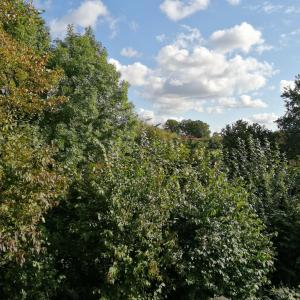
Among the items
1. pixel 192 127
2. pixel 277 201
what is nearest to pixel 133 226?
pixel 277 201

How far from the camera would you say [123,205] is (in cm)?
572

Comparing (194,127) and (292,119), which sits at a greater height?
(194,127)

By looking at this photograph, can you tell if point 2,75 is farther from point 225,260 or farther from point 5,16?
point 225,260

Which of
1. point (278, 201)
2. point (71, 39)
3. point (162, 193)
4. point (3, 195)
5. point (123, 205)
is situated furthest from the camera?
point (71, 39)

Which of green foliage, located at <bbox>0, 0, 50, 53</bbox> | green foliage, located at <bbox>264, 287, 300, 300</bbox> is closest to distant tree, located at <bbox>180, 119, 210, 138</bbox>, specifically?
green foliage, located at <bbox>0, 0, 50, 53</bbox>

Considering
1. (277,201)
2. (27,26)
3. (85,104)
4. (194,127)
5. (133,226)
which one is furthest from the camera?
(194,127)

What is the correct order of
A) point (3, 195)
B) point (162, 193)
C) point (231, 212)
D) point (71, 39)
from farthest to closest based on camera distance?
point (71, 39)
point (231, 212)
point (162, 193)
point (3, 195)

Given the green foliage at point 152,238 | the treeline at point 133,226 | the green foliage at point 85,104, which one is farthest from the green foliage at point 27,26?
the green foliage at point 152,238

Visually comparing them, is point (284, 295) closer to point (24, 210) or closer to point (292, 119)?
point (24, 210)

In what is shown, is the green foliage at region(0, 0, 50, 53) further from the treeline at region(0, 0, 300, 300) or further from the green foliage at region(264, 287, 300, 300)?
the green foliage at region(264, 287, 300, 300)

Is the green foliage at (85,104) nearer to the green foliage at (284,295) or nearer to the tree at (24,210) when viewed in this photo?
the tree at (24,210)

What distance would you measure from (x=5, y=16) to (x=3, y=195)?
218 inches

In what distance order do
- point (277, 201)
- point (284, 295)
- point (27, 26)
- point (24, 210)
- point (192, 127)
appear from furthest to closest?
point (192, 127)
point (27, 26)
point (277, 201)
point (284, 295)
point (24, 210)

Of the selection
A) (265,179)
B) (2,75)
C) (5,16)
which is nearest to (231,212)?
(265,179)
